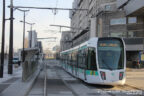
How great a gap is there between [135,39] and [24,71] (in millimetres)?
31229

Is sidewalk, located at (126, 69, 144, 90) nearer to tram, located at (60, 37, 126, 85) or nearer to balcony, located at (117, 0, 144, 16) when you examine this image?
tram, located at (60, 37, 126, 85)

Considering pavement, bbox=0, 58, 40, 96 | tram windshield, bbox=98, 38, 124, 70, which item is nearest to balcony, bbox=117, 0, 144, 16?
tram windshield, bbox=98, 38, 124, 70

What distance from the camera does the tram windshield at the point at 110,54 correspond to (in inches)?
624

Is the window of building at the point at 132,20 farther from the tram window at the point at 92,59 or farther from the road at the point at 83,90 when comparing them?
the tram window at the point at 92,59

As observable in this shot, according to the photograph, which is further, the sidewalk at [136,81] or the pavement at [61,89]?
the sidewalk at [136,81]

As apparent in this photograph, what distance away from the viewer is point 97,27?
53.4 metres

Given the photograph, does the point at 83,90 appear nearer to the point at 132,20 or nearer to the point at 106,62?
the point at 106,62

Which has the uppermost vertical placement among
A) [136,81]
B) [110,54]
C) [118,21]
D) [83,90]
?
[118,21]

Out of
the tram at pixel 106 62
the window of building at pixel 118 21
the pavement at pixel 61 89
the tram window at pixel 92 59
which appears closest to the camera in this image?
the pavement at pixel 61 89

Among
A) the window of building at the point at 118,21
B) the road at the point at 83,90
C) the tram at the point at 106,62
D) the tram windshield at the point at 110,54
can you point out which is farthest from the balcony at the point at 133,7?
the road at the point at 83,90

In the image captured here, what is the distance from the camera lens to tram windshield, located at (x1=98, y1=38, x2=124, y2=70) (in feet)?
52.0

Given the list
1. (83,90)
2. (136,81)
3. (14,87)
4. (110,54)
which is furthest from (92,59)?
(136,81)

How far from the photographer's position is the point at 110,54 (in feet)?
52.8

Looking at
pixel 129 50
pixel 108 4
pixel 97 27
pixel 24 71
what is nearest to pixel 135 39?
pixel 129 50
